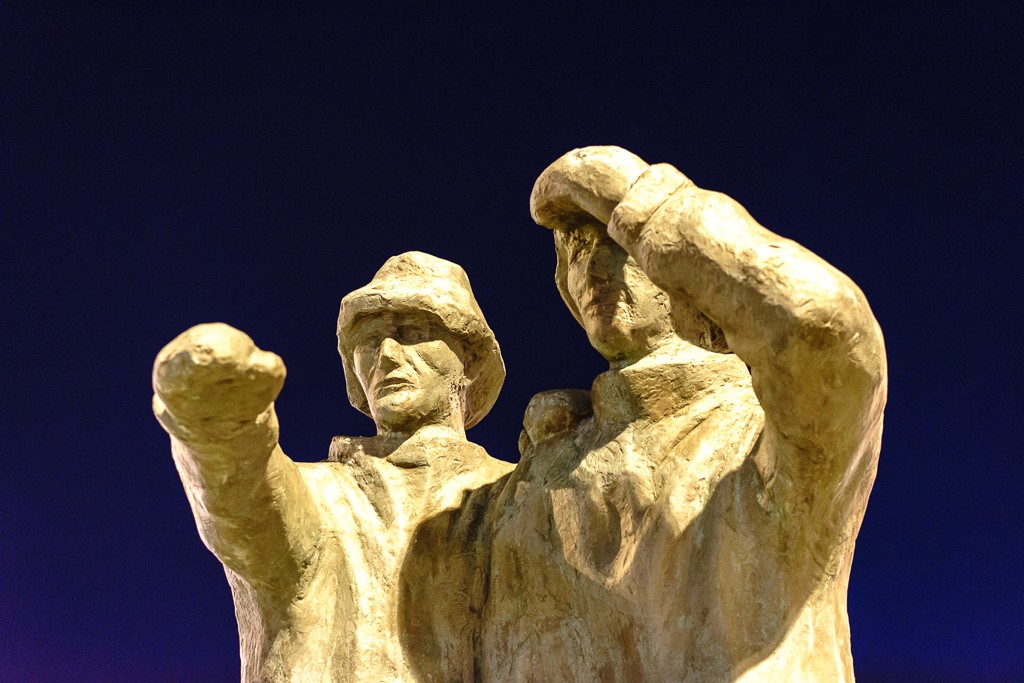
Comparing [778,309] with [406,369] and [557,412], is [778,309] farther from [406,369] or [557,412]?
[406,369]

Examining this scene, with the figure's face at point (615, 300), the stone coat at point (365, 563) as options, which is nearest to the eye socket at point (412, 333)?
the stone coat at point (365, 563)

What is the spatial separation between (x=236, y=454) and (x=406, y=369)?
2.50ft

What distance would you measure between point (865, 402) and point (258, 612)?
1.51 m

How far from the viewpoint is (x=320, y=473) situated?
2.85 meters

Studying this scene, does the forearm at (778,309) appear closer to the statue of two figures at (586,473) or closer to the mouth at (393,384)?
the statue of two figures at (586,473)

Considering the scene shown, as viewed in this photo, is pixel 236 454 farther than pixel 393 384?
No

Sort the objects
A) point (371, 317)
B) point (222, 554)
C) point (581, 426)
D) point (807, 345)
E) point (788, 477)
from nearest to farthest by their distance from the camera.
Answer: point (807, 345) → point (788, 477) → point (222, 554) → point (581, 426) → point (371, 317)

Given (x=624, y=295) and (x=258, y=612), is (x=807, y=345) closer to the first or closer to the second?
(x=624, y=295)

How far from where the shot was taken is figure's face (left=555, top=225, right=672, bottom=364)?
2.63 metres

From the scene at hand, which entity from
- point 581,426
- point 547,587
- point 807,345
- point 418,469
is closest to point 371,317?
point 418,469

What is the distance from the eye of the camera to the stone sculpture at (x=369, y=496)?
2352 mm

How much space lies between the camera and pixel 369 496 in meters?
2.86

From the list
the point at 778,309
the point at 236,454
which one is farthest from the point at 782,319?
the point at 236,454

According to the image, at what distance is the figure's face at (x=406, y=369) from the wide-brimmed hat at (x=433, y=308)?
3 centimetres
